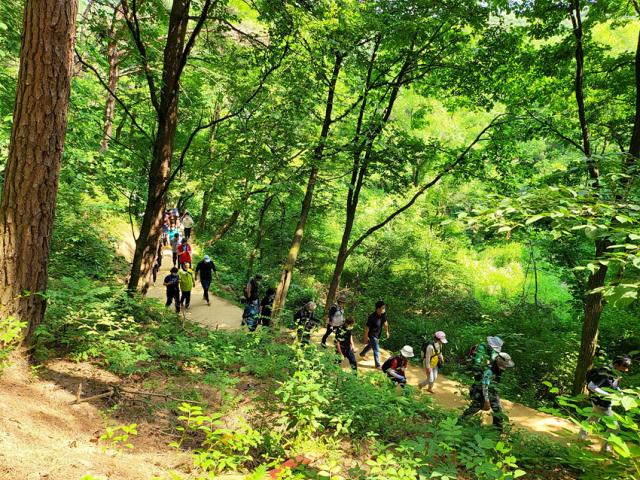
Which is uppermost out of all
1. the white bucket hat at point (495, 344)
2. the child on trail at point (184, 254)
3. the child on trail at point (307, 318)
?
the child on trail at point (184, 254)

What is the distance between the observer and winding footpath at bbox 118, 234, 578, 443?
8266 mm

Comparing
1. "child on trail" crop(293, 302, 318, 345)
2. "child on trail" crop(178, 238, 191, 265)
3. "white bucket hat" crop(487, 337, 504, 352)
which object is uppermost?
"child on trail" crop(178, 238, 191, 265)

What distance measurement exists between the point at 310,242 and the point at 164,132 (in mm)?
11986

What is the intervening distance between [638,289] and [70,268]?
32.1 feet

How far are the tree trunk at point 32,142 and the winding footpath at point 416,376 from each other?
485 cm

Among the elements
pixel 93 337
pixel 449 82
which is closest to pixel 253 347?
pixel 93 337

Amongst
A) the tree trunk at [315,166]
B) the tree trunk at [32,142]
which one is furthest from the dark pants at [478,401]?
the tree trunk at [32,142]

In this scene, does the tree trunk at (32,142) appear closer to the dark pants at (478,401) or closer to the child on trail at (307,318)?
the child on trail at (307,318)

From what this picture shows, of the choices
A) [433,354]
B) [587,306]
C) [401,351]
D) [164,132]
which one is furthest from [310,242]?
[587,306]

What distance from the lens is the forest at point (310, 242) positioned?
12.0 feet

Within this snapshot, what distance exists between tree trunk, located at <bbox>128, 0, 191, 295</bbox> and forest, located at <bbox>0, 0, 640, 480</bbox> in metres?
0.04

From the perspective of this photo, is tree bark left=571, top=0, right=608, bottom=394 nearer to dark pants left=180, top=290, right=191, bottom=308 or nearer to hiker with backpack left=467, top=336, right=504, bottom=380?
hiker with backpack left=467, top=336, right=504, bottom=380

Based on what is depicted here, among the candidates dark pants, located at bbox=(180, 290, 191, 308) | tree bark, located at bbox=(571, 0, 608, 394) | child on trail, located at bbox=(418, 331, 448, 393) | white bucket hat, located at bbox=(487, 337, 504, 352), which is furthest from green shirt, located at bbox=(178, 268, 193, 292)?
tree bark, located at bbox=(571, 0, 608, 394)

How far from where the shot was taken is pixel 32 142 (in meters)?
4.25
